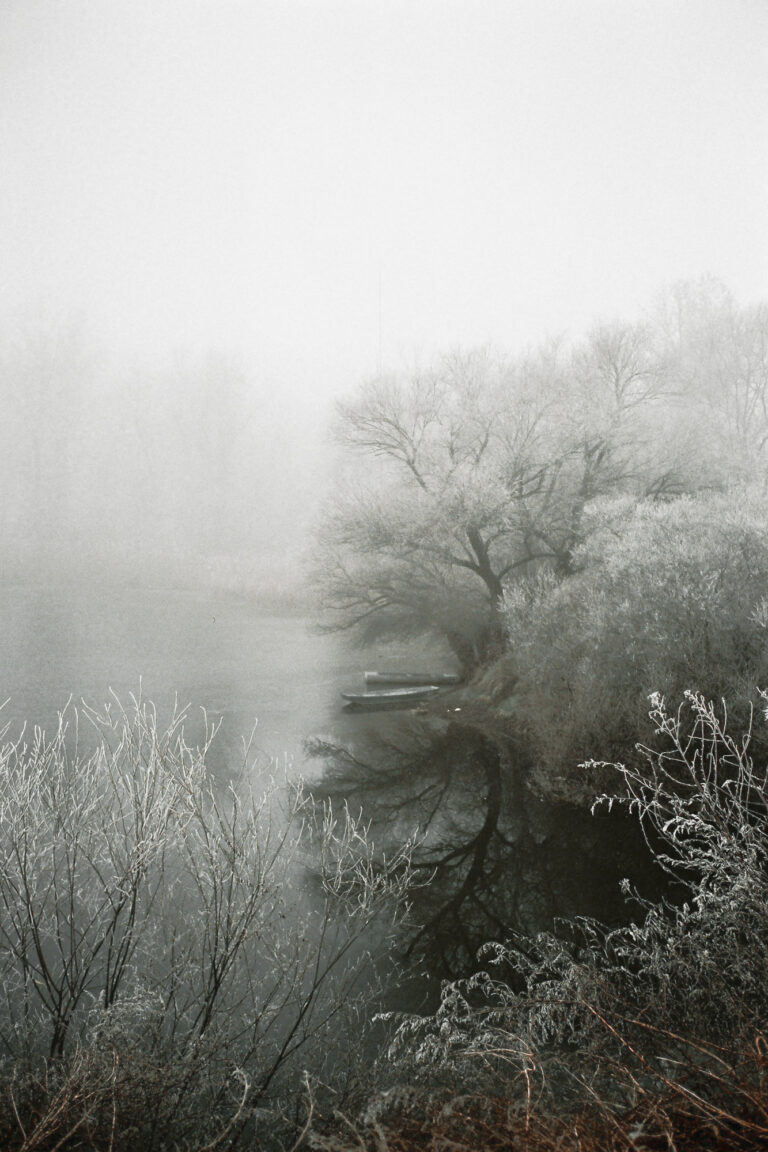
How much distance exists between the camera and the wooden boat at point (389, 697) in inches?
650

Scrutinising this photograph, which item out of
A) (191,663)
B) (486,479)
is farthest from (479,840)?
(191,663)

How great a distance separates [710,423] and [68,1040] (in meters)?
21.5

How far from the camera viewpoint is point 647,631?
11617mm

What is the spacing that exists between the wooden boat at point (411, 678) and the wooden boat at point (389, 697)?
2.21 ft

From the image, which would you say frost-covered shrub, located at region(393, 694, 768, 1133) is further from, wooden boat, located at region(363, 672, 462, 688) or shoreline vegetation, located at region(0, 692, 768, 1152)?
wooden boat, located at region(363, 672, 462, 688)

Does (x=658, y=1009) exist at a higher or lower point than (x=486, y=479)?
lower

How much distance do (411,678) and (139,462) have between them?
99.4 feet

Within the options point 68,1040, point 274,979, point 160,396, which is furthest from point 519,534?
point 160,396

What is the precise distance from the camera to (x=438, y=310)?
82.8m

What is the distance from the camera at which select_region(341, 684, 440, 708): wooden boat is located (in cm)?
1650

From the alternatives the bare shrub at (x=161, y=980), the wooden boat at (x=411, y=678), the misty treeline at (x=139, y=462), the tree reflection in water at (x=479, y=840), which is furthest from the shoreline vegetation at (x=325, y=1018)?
the misty treeline at (x=139, y=462)

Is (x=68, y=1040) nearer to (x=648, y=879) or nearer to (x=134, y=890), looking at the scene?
(x=134, y=890)

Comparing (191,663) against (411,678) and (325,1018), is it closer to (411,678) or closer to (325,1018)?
(411,678)

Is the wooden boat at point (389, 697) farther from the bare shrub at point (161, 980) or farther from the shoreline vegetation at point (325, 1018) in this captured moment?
the shoreline vegetation at point (325, 1018)
